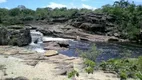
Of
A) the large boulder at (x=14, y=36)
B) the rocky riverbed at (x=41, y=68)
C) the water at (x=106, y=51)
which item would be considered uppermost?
the large boulder at (x=14, y=36)

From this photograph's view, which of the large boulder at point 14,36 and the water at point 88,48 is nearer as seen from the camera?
the water at point 88,48

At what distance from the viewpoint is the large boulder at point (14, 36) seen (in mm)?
36031

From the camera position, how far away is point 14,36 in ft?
122

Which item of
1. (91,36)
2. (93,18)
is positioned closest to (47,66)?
(91,36)

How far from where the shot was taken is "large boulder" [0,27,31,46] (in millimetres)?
36031

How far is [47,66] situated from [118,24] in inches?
1916

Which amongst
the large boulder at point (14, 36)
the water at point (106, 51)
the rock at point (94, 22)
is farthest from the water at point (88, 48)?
the rock at point (94, 22)

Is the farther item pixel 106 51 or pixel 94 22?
pixel 94 22

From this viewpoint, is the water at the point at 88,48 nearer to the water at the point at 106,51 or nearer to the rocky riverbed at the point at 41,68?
the water at the point at 106,51

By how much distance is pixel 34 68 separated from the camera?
67.4 ft

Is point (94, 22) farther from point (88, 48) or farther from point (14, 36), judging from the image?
point (14, 36)

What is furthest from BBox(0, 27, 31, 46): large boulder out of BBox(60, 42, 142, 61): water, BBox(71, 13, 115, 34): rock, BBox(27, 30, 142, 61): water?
BBox(71, 13, 115, 34): rock

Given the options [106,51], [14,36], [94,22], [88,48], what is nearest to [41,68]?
[14,36]

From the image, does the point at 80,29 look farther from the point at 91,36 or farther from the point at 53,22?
the point at 53,22
